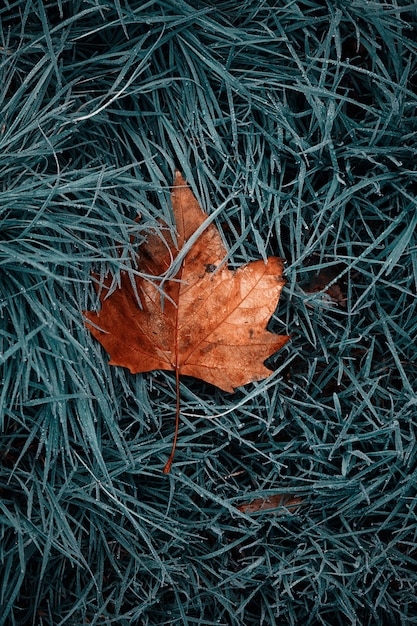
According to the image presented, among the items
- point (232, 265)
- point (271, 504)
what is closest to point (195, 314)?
point (232, 265)

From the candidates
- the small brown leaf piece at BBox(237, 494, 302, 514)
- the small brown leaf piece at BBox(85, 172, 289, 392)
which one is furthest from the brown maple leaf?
the small brown leaf piece at BBox(237, 494, 302, 514)

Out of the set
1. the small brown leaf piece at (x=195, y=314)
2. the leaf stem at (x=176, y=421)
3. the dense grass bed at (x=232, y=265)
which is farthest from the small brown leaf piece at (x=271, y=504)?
the small brown leaf piece at (x=195, y=314)

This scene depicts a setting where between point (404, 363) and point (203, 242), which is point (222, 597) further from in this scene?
point (203, 242)

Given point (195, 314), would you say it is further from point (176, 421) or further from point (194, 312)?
point (176, 421)

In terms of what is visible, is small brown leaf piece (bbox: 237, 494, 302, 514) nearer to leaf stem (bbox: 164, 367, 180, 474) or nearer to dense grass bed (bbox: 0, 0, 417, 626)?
dense grass bed (bbox: 0, 0, 417, 626)

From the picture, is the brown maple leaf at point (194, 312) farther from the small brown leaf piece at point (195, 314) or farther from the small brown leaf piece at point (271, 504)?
the small brown leaf piece at point (271, 504)

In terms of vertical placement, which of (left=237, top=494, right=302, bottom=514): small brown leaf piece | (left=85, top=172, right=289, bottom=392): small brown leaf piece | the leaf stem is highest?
(left=85, top=172, right=289, bottom=392): small brown leaf piece

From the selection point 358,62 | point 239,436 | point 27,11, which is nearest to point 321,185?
point 358,62
